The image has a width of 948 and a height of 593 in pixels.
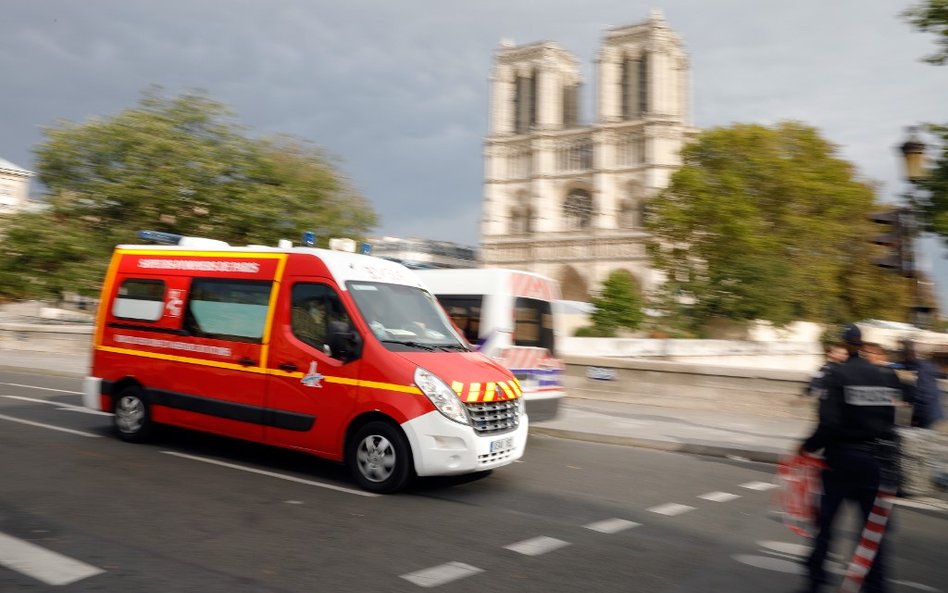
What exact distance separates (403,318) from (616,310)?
41.8 meters

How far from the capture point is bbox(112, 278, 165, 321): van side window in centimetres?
900

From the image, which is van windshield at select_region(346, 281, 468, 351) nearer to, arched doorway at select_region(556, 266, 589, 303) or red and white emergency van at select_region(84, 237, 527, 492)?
→ red and white emergency van at select_region(84, 237, 527, 492)

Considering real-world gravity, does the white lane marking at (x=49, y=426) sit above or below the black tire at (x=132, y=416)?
below

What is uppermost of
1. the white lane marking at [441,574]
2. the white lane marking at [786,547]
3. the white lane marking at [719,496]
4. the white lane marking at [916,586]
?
the white lane marking at [441,574]

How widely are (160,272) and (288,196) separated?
61.4ft

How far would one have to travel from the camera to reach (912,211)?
1171 cm

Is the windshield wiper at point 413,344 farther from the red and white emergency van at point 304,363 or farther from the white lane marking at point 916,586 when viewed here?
the white lane marking at point 916,586

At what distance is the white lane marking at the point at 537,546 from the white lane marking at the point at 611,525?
549 mm

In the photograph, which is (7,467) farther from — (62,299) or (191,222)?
(62,299)

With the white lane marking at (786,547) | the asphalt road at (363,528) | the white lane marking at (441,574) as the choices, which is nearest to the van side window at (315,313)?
the asphalt road at (363,528)

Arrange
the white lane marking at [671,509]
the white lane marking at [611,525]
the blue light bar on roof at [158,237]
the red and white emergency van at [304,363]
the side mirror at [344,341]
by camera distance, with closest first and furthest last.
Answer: the white lane marking at [611,525]
the red and white emergency van at [304,363]
the white lane marking at [671,509]
the side mirror at [344,341]
the blue light bar on roof at [158,237]

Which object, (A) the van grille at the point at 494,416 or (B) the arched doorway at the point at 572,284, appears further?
(B) the arched doorway at the point at 572,284

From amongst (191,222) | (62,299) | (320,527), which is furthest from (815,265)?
(320,527)

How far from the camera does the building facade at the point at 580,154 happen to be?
8631 cm
